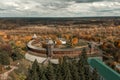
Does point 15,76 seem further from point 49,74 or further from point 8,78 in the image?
point 49,74

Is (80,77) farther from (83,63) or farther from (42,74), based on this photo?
(42,74)

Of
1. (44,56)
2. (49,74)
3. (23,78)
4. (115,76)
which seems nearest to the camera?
(49,74)

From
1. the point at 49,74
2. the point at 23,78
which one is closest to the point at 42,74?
the point at 49,74

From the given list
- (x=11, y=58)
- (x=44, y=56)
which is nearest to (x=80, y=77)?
(x=11, y=58)

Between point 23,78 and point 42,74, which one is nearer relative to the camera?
point 42,74

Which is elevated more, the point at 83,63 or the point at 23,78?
the point at 83,63

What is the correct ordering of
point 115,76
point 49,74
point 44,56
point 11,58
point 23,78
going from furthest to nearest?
point 44,56 → point 11,58 → point 23,78 → point 115,76 → point 49,74

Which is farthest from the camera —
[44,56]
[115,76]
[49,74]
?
[44,56]

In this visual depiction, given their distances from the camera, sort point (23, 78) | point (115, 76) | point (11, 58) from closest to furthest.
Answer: point (115, 76) < point (23, 78) < point (11, 58)
